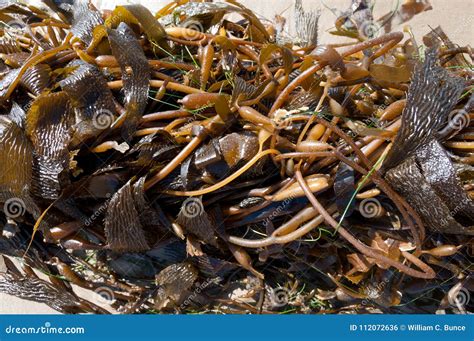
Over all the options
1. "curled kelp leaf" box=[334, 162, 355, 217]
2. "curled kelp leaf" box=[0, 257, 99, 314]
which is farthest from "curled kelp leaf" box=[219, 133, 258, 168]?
"curled kelp leaf" box=[0, 257, 99, 314]

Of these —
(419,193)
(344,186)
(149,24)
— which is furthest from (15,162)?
(419,193)

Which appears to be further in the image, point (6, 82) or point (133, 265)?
point (133, 265)

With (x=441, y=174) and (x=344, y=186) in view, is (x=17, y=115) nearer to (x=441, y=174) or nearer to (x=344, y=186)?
(x=344, y=186)

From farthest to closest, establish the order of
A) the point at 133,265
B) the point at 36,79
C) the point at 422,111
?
1. the point at 133,265
2. the point at 36,79
3. the point at 422,111

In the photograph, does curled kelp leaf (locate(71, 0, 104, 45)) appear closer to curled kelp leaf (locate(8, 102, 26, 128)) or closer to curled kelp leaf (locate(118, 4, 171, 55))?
curled kelp leaf (locate(118, 4, 171, 55))

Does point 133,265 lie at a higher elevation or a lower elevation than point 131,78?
lower

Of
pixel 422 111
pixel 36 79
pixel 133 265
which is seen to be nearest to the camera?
pixel 422 111

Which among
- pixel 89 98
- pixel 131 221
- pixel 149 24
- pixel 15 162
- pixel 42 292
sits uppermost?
pixel 149 24
